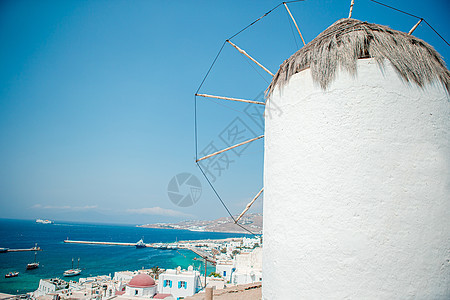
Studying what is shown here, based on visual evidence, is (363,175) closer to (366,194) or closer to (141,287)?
(366,194)

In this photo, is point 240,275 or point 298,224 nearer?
point 298,224

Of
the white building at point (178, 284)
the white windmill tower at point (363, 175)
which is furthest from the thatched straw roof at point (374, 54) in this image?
the white building at point (178, 284)

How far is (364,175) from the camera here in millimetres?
2402

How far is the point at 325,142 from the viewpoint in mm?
2584

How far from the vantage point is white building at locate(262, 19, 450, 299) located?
7.50 feet

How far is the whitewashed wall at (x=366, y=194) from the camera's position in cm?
228

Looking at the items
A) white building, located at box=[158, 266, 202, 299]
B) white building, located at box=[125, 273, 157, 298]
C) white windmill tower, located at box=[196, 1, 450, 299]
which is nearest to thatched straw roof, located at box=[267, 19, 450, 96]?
white windmill tower, located at box=[196, 1, 450, 299]

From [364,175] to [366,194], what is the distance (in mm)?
167

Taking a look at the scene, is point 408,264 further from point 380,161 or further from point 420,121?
point 420,121

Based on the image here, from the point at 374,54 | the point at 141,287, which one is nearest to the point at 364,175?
the point at 374,54

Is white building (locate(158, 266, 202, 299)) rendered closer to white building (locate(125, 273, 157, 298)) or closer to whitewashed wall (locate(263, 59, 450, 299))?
white building (locate(125, 273, 157, 298))

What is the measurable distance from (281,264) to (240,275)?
23.3 m

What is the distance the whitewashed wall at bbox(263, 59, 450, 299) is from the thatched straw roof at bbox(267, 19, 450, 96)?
0.10m

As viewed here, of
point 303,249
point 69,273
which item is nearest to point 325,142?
point 303,249
